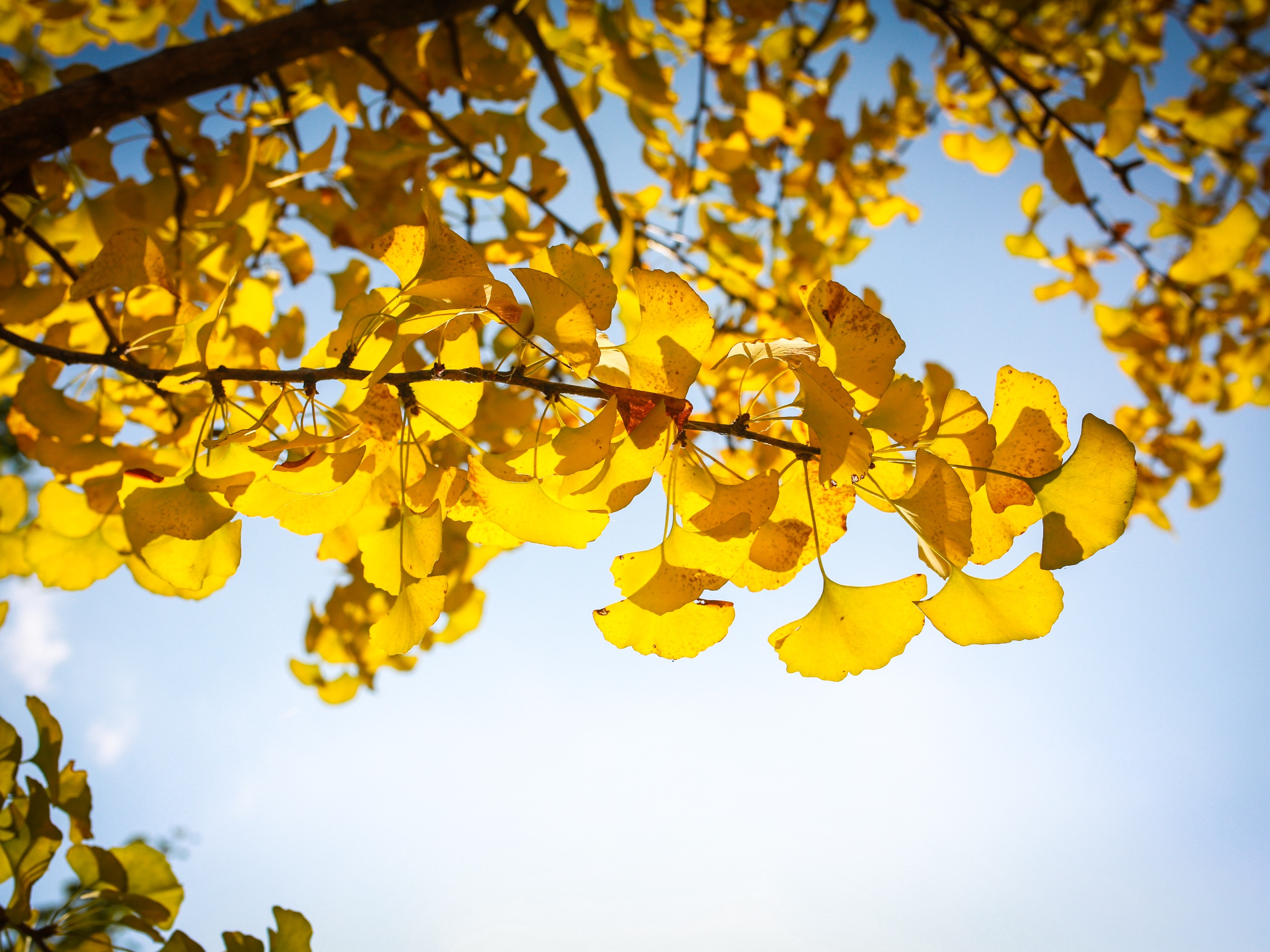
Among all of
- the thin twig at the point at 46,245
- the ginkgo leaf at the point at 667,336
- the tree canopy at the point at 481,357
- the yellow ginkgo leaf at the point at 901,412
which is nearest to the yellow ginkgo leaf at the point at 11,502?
the tree canopy at the point at 481,357

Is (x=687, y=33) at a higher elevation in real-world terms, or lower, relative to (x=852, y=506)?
higher

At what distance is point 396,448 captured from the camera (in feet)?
1.43

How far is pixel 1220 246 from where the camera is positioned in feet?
3.34

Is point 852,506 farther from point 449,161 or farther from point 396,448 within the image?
point 449,161

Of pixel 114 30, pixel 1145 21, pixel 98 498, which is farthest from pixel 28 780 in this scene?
pixel 1145 21

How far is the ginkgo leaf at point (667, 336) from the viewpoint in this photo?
1.11 feet

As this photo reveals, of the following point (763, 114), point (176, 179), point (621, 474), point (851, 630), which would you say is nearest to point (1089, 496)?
point (851, 630)

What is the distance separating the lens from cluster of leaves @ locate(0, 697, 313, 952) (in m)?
0.55

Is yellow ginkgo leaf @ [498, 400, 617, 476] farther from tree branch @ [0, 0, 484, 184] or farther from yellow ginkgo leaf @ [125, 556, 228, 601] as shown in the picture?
tree branch @ [0, 0, 484, 184]

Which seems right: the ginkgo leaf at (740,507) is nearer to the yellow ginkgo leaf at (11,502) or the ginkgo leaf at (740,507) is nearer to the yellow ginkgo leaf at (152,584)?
the yellow ginkgo leaf at (152,584)

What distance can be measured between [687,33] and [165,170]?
36.8 inches

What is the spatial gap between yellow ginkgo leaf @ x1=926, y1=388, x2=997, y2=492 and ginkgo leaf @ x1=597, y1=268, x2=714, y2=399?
143 millimetres

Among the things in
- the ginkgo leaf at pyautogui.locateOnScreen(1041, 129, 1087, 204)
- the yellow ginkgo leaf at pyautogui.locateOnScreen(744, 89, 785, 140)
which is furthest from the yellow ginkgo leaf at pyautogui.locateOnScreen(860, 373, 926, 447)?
the yellow ginkgo leaf at pyautogui.locateOnScreen(744, 89, 785, 140)

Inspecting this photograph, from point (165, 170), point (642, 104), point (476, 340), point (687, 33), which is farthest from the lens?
point (687, 33)
